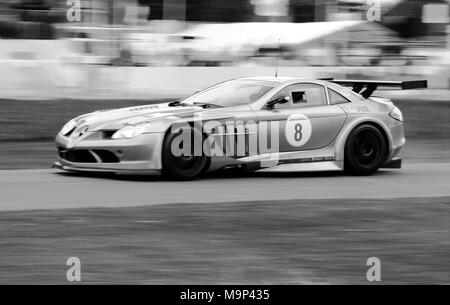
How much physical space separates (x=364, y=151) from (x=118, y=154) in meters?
3.01

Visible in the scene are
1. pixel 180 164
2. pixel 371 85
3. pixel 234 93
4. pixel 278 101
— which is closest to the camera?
pixel 180 164

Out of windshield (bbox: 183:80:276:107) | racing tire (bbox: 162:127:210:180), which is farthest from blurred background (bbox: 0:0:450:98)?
racing tire (bbox: 162:127:210:180)

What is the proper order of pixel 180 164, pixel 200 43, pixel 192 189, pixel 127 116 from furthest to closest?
pixel 200 43 < pixel 127 116 < pixel 180 164 < pixel 192 189

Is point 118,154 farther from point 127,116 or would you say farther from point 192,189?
point 192,189

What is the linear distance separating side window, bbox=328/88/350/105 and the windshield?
0.73 meters

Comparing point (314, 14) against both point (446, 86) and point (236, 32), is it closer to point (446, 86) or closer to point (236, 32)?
point (236, 32)

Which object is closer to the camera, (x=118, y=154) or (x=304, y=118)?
(x=118, y=154)

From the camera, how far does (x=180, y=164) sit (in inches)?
404

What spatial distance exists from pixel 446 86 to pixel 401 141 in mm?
8872

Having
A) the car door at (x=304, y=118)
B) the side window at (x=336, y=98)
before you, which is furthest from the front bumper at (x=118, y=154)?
the side window at (x=336, y=98)

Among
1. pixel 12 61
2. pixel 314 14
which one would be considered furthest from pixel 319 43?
pixel 12 61

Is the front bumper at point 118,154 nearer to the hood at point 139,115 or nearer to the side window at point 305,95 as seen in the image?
the hood at point 139,115

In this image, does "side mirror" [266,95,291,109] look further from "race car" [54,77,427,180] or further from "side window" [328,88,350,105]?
"side window" [328,88,350,105]

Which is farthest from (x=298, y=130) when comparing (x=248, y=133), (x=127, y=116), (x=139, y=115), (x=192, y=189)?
(x=127, y=116)
